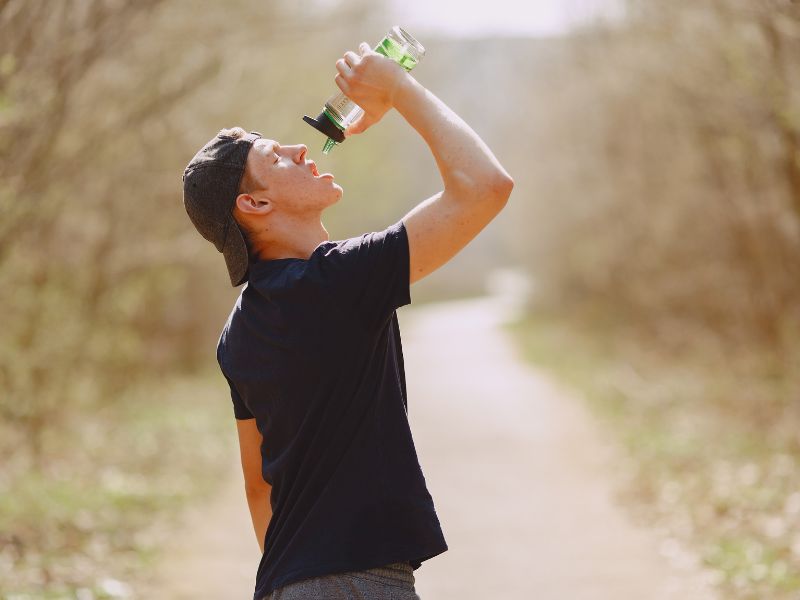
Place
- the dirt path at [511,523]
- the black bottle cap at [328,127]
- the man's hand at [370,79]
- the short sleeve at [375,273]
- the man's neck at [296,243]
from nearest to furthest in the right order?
the short sleeve at [375,273], the man's hand at [370,79], the man's neck at [296,243], the black bottle cap at [328,127], the dirt path at [511,523]

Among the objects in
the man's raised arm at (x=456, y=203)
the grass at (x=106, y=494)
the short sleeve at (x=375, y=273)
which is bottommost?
the short sleeve at (x=375, y=273)

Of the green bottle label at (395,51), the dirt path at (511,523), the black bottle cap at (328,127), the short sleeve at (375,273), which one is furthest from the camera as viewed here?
the dirt path at (511,523)

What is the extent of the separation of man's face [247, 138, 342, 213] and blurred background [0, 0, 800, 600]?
9.24ft

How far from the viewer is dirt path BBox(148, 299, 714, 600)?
657 centimetres

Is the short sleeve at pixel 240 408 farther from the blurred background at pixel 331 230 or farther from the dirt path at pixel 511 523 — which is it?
the dirt path at pixel 511 523

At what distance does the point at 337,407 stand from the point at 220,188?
1.98ft

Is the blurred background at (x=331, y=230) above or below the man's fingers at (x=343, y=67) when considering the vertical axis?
above

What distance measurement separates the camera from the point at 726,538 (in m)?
7.17

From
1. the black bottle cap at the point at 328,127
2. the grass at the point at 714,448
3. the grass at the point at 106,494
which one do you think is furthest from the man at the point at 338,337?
the grass at the point at 714,448

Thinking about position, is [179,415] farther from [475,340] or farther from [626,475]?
[475,340]

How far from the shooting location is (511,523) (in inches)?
324

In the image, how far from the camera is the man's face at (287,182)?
96.9 inches

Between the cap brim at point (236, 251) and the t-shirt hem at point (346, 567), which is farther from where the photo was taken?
the cap brim at point (236, 251)

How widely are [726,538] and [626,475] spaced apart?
8.82ft
